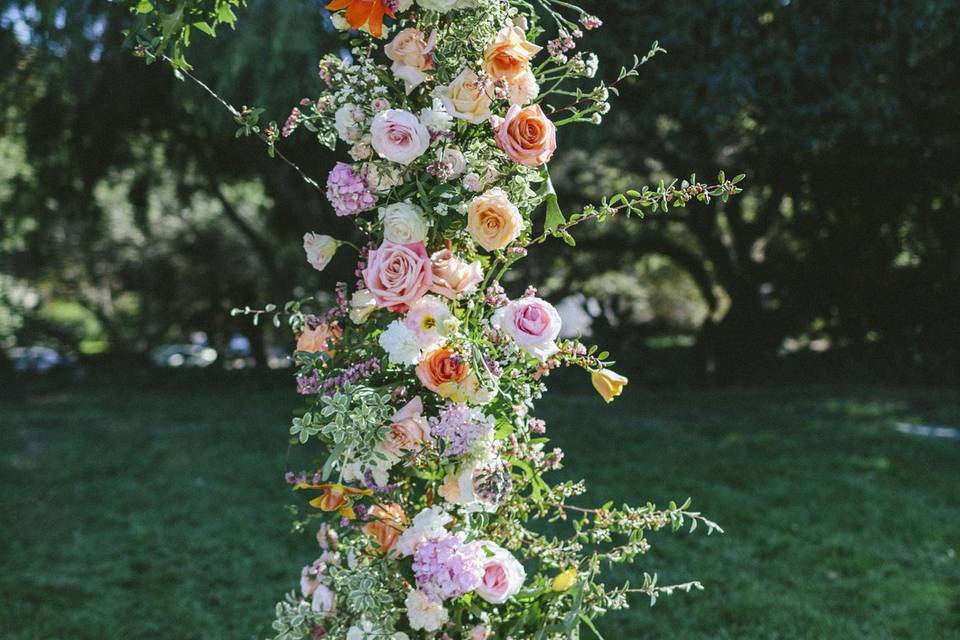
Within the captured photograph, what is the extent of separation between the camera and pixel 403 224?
2148 millimetres

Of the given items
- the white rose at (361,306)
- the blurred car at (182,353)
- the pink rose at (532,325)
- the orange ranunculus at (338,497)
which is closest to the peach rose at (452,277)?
the pink rose at (532,325)

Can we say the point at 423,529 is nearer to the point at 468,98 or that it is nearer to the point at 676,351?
the point at 468,98

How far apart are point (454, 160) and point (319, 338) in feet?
2.06

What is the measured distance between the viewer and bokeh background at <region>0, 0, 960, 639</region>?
15.6 ft

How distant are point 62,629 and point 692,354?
11.5m

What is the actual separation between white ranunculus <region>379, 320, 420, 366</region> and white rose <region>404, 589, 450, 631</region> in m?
0.63

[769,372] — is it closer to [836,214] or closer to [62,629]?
[836,214]

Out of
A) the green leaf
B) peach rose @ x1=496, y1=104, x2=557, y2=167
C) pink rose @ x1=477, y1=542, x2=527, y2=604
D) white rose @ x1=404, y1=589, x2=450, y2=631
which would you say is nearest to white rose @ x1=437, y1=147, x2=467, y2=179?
peach rose @ x1=496, y1=104, x2=557, y2=167

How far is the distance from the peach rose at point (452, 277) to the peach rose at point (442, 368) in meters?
0.15

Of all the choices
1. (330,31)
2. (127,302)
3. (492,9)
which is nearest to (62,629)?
(492,9)

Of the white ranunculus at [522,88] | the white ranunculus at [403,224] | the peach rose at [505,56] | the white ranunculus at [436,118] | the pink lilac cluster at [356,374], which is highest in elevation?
the peach rose at [505,56]

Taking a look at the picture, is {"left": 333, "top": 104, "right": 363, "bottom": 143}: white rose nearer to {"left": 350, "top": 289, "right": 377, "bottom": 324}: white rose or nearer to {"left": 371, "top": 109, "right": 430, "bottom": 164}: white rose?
{"left": 371, "top": 109, "right": 430, "bottom": 164}: white rose

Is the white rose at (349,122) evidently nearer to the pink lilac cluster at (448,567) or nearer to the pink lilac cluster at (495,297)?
the pink lilac cluster at (495,297)

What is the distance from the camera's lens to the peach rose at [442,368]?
211 centimetres
